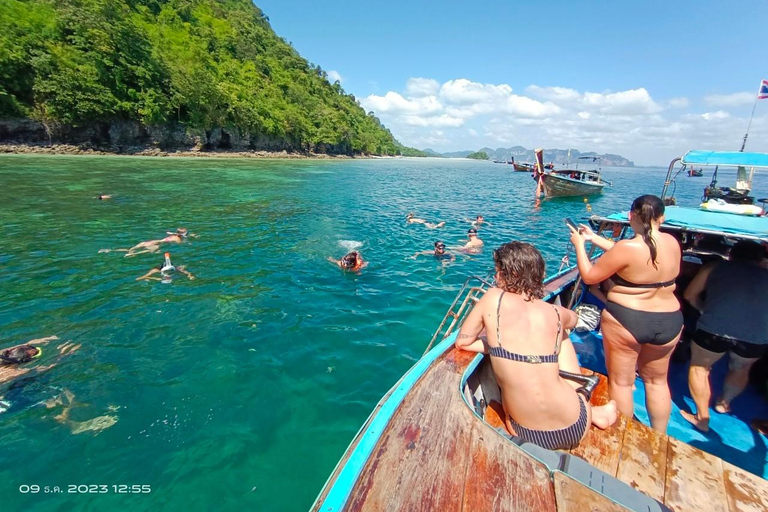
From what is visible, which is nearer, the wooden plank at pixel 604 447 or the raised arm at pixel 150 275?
the wooden plank at pixel 604 447

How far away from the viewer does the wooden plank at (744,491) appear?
212cm

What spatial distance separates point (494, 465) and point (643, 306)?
2153mm

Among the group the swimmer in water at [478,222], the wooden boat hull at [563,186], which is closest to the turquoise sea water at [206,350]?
the swimmer in water at [478,222]

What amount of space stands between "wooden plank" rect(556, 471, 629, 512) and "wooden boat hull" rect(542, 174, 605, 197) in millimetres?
32675

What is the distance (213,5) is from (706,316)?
464ft

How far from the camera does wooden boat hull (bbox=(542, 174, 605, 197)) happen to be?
3036 cm

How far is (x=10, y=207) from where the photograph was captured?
15.8m

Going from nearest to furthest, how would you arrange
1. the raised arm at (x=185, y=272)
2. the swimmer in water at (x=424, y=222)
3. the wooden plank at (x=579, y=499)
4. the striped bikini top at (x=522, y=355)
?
1. the wooden plank at (x=579, y=499)
2. the striped bikini top at (x=522, y=355)
3. the raised arm at (x=185, y=272)
4. the swimmer in water at (x=424, y=222)

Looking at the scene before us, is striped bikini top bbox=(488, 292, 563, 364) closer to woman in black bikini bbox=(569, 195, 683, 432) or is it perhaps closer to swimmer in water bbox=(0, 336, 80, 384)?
woman in black bikini bbox=(569, 195, 683, 432)

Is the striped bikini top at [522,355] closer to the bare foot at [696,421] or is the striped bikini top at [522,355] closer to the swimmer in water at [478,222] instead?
the bare foot at [696,421]

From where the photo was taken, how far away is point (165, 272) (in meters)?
9.20

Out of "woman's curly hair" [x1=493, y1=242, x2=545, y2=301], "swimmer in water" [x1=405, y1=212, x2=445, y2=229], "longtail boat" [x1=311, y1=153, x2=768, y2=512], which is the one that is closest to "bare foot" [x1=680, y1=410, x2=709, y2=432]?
"longtail boat" [x1=311, y1=153, x2=768, y2=512]

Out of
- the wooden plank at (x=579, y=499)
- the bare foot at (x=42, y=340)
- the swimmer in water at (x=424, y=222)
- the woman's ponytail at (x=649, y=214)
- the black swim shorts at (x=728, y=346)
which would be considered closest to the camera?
the wooden plank at (x=579, y=499)

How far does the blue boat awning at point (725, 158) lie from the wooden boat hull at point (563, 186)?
86.3ft
